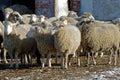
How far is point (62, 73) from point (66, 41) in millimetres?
914

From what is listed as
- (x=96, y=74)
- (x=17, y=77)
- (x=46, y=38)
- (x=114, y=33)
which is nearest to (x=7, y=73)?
(x=17, y=77)

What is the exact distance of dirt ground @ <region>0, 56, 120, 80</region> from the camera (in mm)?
10022

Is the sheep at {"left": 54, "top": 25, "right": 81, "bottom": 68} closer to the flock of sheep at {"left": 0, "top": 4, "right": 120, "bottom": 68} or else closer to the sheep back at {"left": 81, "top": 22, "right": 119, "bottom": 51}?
the flock of sheep at {"left": 0, "top": 4, "right": 120, "bottom": 68}

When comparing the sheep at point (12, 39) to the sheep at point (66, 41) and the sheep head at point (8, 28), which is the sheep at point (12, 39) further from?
the sheep at point (66, 41)

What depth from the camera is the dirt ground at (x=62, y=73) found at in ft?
32.9

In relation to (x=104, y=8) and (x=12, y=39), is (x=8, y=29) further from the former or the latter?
(x=104, y=8)

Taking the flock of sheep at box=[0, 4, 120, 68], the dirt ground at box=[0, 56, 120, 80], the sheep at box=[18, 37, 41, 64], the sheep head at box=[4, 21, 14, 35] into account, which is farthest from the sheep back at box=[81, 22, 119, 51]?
the sheep head at box=[4, 21, 14, 35]

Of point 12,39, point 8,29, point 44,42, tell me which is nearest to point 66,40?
point 44,42

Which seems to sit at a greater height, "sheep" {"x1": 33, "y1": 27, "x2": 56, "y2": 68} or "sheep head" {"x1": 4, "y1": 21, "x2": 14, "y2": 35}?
"sheep head" {"x1": 4, "y1": 21, "x2": 14, "y2": 35}

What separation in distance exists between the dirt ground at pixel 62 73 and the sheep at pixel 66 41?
413 mm

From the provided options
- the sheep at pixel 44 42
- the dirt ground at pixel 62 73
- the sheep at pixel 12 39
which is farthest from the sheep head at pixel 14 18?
the sheep at pixel 44 42

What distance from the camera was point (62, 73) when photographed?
10.5 meters

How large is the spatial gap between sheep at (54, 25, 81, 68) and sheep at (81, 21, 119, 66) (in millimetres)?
341

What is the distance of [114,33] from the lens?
38.6 feet
